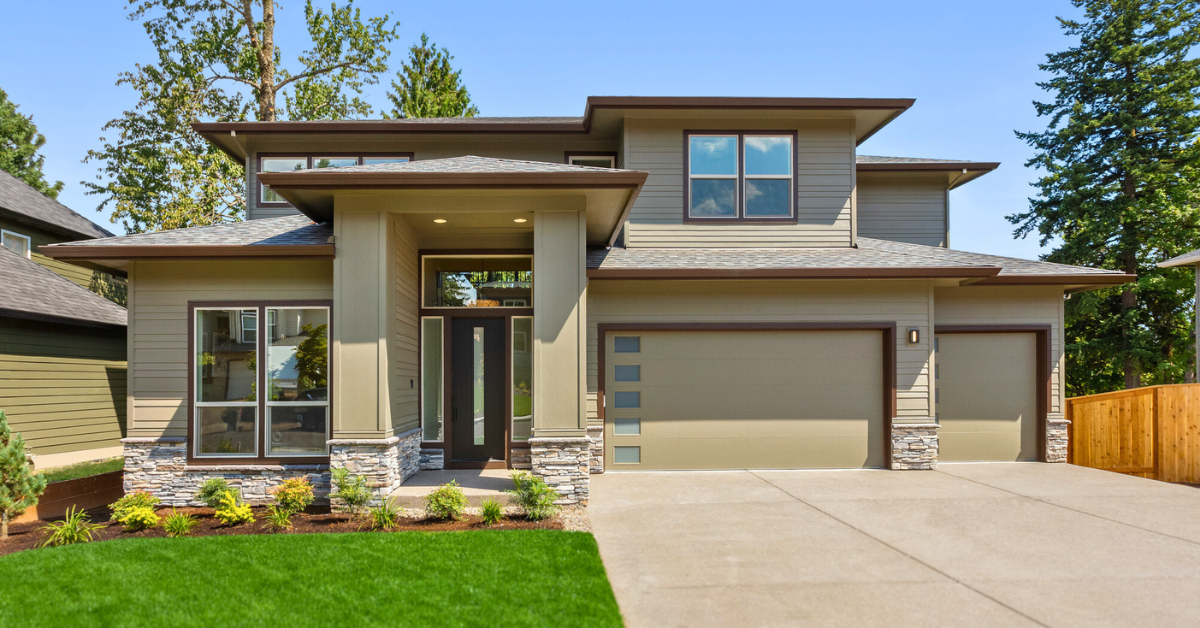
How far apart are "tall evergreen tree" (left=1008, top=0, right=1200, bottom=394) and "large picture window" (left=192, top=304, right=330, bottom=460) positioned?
60.1 feet

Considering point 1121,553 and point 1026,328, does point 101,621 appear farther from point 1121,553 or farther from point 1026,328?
point 1026,328

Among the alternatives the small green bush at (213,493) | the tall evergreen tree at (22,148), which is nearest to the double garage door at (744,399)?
the small green bush at (213,493)

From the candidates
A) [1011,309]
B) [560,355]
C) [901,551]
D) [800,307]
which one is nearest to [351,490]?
[560,355]

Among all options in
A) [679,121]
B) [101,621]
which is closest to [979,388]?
[679,121]

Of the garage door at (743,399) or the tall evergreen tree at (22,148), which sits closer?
the garage door at (743,399)

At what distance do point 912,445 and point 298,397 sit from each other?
27.1 feet

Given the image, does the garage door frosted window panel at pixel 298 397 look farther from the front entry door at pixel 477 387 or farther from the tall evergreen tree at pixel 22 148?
the tall evergreen tree at pixel 22 148

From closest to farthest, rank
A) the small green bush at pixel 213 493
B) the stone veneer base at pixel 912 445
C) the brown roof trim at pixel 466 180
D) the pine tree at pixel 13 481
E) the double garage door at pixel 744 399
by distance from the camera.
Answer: the pine tree at pixel 13 481 → the small green bush at pixel 213 493 → the brown roof trim at pixel 466 180 → the stone veneer base at pixel 912 445 → the double garage door at pixel 744 399

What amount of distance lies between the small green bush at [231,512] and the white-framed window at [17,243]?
1177 centimetres

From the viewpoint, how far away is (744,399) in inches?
384

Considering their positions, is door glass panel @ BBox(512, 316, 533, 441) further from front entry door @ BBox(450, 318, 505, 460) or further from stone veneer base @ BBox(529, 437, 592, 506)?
stone veneer base @ BBox(529, 437, 592, 506)

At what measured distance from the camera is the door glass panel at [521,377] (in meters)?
9.26

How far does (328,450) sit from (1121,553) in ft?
25.9

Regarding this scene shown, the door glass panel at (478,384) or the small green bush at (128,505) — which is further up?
the door glass panel at (478,384)
